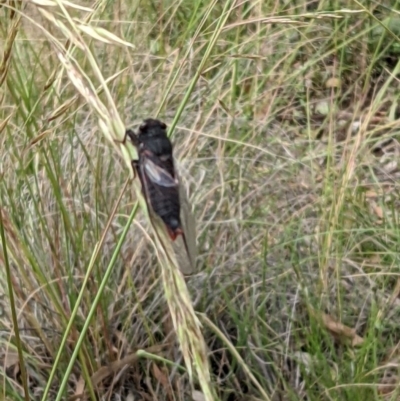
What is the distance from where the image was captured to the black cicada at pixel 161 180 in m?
1.09

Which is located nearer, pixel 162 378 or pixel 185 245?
pixel 185 245

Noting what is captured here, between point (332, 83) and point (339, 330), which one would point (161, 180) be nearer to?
point (339, 330)

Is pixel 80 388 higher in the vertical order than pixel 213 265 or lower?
lower

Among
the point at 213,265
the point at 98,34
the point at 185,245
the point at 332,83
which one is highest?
the point at 98,34

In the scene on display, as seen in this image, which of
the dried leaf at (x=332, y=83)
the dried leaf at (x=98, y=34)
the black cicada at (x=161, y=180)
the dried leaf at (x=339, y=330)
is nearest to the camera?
the dried leaf at (x=98, y=34)

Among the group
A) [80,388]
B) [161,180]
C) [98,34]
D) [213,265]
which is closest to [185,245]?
[161,180]

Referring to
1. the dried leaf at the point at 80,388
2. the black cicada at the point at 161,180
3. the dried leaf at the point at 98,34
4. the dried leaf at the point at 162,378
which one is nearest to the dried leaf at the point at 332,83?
the dried leaf at the point at 162,378

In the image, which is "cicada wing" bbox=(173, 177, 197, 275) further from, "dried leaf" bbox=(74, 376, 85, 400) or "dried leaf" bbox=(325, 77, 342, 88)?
"dried leaf" bbox=(325, 77, 342, 88)

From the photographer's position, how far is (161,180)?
3.80ft

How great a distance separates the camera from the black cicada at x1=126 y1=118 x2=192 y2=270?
1094mm

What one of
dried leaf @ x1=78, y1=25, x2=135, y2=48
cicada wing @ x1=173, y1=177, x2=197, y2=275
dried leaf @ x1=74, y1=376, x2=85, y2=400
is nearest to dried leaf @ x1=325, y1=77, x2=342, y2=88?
dried leaf @ x1=74, y1=376, x2=85, y2=400

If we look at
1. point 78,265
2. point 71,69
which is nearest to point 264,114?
point 78,265

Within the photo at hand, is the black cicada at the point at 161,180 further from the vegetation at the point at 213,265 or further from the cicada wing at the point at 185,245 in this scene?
the vegetation at the point at 213,265

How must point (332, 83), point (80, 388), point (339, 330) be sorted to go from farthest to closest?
point (332, 83) → point (339, 330) → point (80, 388)
